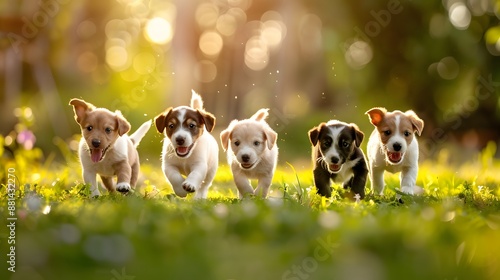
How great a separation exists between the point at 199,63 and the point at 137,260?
4084cm

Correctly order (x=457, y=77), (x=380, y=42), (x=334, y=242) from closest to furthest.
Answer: (x=334, y=242), (x=457, y=77), (x=380, y=42)

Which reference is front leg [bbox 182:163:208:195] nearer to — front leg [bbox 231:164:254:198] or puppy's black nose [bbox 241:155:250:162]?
front leg [bbox 231:164:254:198]

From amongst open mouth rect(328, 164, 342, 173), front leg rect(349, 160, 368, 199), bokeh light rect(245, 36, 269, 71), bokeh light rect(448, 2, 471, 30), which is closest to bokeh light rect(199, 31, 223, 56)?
bokeh light rect(245, 36, 269, 71)

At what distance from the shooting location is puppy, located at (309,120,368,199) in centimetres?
617

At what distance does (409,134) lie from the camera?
21.4 feet

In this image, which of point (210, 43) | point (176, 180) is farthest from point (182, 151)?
point (210, 43)

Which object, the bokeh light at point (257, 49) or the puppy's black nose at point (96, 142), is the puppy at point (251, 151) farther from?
the bokeh light at point (257, 49)

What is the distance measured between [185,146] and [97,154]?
0.75 metres

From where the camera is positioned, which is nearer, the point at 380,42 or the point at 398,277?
the point at 398,277

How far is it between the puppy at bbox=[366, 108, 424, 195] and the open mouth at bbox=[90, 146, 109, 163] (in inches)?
91.4

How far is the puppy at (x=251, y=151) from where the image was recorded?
6.35 m

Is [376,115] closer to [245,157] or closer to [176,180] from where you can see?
[245,157]

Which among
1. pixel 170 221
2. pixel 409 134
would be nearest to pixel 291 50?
pixel 409 134

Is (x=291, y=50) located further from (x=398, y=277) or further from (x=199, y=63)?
(x=398, y=277)
